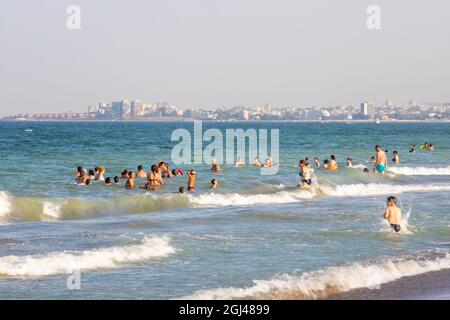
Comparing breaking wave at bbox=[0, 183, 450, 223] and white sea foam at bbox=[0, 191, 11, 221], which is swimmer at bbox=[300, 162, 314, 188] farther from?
white sea foam at bbox=[0, 191, 11, 221]

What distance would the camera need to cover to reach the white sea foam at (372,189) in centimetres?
3066

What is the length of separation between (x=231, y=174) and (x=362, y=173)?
21.8 ft

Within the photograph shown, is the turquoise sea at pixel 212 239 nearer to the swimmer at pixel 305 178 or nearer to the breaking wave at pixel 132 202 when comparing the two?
the breaking wave at pixel 132 202

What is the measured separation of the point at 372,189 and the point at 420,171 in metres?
9.77

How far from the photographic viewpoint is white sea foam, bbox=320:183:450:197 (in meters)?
30.7

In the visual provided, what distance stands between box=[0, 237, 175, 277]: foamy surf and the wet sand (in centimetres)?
416

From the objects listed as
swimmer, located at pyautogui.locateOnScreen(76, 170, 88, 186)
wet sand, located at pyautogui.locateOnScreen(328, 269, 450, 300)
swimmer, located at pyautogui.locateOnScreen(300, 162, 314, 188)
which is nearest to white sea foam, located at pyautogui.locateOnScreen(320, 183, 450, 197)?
swimmer, located at pyautogui.locateOnScreen(300, 162, 314, 188)

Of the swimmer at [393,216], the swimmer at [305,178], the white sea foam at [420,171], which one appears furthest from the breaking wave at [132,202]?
the white sea foam at [420,171]

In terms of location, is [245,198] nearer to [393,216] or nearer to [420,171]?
[393,216]

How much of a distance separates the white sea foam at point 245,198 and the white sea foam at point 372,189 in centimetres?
228

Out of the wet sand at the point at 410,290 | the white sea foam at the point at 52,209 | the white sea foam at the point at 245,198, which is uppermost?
the wet sand at the point at 410,290

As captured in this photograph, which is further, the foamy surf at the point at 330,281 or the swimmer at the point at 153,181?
the swimmer at the point at 153,181
